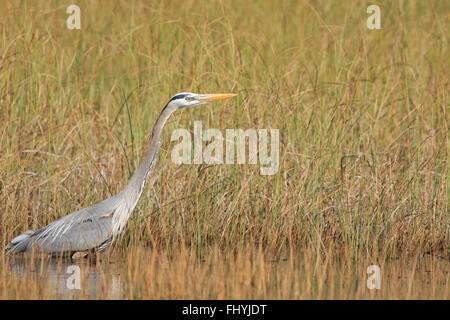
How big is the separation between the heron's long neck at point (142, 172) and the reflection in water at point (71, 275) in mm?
571

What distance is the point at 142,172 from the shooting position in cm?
634

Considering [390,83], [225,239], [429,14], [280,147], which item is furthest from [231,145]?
[429,14]

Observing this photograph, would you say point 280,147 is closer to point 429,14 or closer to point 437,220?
point 437,220

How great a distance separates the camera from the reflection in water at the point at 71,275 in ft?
17.2

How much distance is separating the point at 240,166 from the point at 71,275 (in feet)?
6.43

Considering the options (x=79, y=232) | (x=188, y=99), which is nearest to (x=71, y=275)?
(x=79, y=232)

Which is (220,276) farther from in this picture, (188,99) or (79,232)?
(188,99)

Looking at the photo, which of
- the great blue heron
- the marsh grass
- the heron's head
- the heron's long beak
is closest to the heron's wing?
the great blue heron

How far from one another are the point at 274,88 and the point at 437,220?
218cm

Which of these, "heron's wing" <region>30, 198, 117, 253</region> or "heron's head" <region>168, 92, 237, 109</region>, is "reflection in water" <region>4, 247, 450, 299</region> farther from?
"heron's head" <region>168, 92, 237, 109</region>

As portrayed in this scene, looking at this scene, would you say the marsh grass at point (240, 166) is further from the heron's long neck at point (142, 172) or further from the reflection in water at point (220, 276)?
the heron's long neck at point (142, 172)

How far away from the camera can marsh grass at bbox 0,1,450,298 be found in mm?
6480

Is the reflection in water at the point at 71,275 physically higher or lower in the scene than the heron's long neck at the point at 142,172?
lower

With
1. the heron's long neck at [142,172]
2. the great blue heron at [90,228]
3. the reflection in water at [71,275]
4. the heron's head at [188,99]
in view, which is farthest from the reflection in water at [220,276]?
the heron's head at [188,99]
